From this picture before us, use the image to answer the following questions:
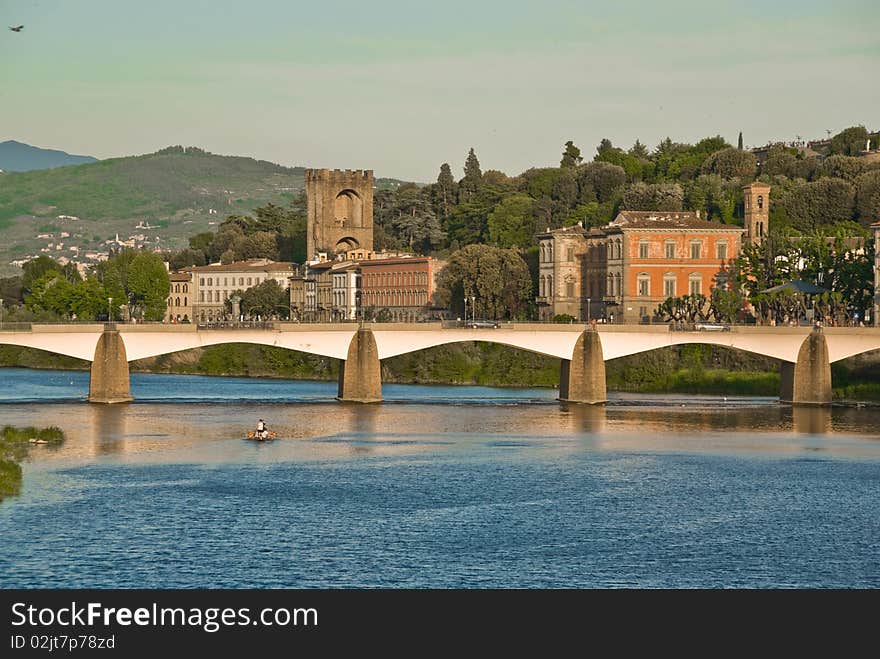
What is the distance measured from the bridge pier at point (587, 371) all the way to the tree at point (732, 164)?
3325 inches

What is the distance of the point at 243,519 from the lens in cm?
5678

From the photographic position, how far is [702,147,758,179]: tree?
182212mm

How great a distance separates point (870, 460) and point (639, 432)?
1309cm

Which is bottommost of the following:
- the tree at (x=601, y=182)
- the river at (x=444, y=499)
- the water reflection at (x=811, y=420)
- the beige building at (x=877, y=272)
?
the river at (x=444, y=499)

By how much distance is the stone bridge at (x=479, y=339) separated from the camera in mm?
96750

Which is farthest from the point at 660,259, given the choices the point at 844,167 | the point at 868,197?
the point at 844,167

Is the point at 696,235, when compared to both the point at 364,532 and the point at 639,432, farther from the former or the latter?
the point at 364,532

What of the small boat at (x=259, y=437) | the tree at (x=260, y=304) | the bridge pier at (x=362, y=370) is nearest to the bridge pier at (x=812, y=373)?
the bridge pier at (x=362, y=370)

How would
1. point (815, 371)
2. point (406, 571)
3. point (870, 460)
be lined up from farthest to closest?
point (815, 371)
point (870, 460)
point (406, 571)

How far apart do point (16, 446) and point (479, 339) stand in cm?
3271

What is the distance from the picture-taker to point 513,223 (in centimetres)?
18662

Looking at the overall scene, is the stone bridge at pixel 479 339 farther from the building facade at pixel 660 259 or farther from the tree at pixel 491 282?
the tree at pixel 491 282

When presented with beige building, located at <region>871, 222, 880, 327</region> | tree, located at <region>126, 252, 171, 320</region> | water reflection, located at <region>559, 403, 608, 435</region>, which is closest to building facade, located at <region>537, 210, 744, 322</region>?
beige building, located at <region>871, 222, 880, 327</region>
